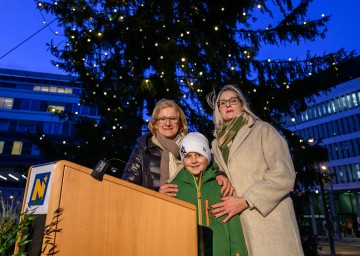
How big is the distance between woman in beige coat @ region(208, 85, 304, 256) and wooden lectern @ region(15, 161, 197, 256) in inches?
25.8

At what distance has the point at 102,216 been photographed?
3.43 feet

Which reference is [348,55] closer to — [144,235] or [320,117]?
[144,235]

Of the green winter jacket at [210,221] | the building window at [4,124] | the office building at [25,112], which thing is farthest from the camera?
the building window at [4,124]

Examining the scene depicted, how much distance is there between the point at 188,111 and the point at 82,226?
21.4 ft

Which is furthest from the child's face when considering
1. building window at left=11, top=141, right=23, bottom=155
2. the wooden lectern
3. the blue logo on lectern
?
building window at left=11, top=141, right=23, bottom=155

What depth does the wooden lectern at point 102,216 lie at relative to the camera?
0.96 meters

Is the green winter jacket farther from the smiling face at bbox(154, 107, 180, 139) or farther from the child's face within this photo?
the smiling face at bbox(154, 107, 180, 139)

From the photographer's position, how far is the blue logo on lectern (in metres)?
1.03

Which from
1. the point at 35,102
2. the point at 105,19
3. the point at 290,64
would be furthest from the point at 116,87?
the point at 35,102

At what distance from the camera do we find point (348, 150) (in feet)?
146

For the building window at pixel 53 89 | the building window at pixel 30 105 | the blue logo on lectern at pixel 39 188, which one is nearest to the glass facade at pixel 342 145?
the building window at pixel 53 89

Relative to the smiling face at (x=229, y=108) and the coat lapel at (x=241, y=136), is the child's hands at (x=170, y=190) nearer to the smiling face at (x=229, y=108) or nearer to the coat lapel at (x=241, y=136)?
the coat lapel at (x=241, y=136)

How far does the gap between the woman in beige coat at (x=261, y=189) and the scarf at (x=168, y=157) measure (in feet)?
1.57

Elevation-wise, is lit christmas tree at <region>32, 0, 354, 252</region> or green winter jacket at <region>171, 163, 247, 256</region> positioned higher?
lit christmas tree at <region>32, 0, 354, 252</region>
